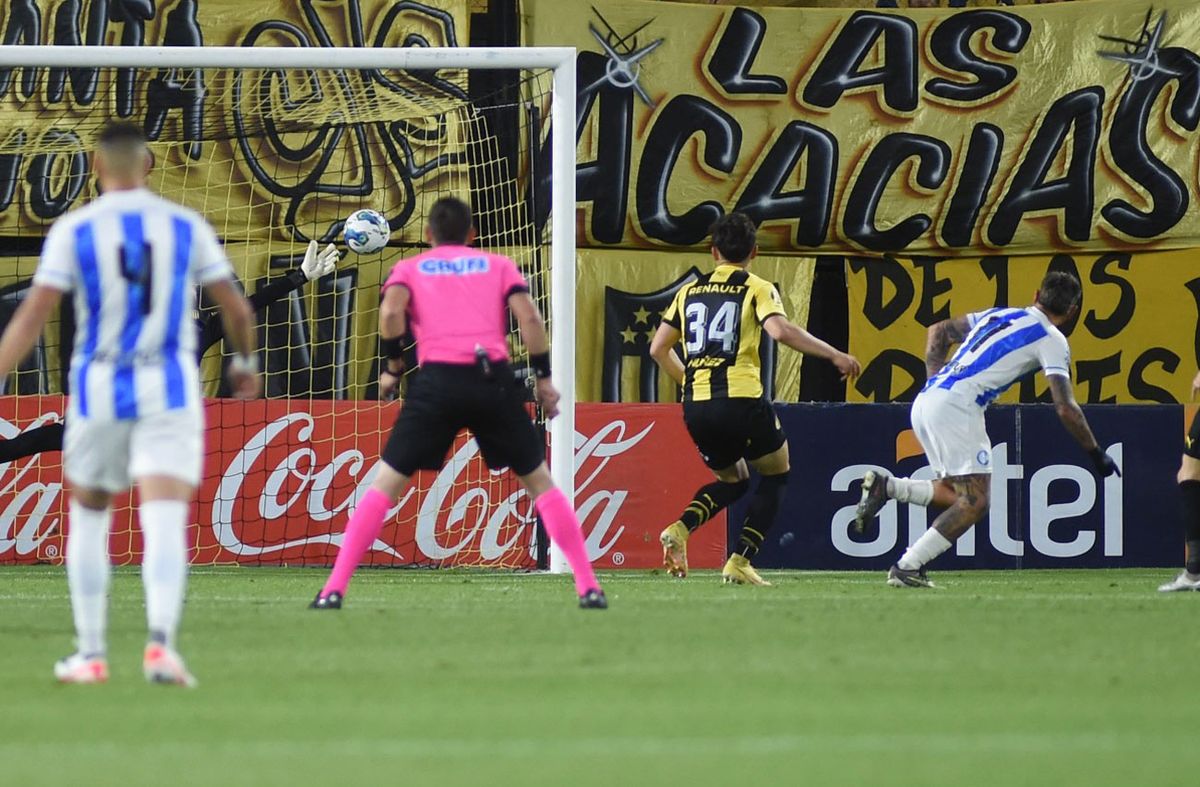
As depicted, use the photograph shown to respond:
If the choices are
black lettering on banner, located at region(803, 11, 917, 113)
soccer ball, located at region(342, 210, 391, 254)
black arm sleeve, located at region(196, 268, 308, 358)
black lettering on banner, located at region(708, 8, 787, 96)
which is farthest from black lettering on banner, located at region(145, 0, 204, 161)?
black lettering on banner, located at region(803, 11, 917, 113)

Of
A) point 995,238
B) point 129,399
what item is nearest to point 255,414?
point 995,238

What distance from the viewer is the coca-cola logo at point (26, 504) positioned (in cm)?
1444

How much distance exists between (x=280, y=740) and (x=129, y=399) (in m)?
1.47

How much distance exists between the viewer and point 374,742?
489 centimetres

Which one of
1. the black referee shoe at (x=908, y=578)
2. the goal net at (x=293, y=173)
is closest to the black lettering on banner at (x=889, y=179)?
the goal net at (x=293, y=173)

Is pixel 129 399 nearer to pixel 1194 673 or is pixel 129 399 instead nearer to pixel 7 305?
pixel 1194 673

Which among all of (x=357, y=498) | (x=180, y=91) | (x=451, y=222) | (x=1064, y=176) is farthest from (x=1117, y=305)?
(x=451, y=222)

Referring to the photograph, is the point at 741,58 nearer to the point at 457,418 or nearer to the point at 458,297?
the point at 458,297

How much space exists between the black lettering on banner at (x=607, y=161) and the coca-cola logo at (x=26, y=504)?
5.43 metres

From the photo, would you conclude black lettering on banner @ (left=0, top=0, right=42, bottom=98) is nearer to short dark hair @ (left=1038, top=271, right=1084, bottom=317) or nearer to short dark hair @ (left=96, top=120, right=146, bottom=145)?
short dark hair @ (left=1038, top=271, right=1084, bottom=317)

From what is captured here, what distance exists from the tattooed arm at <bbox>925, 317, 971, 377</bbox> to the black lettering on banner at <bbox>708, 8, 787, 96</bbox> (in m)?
6.72

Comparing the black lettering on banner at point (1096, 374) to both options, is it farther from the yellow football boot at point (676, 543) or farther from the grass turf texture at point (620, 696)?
the grass turf texture at point (620, 696)

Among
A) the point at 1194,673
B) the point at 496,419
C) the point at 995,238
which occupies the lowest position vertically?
the point at 1194,673

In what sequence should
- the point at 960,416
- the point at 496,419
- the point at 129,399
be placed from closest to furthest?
1. the point at 129,399
2. the point at 496,419
3. the point at 960,416
